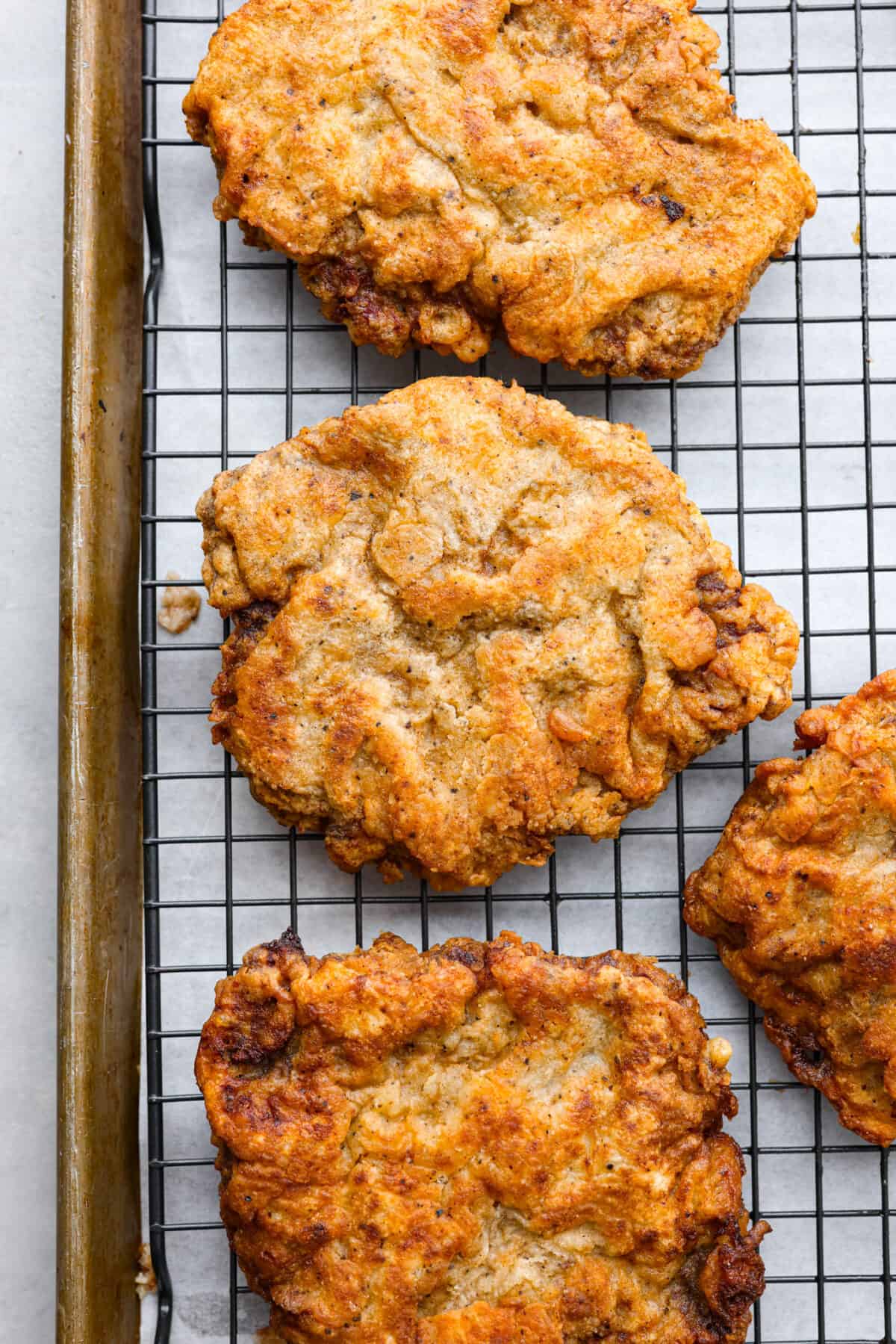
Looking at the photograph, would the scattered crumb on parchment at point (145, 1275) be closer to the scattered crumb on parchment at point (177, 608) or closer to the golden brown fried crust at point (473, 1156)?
the golden brown fried crust at point (473, 1156)

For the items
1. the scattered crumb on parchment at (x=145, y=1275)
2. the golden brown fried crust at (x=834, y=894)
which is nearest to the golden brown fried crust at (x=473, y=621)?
the golden brown fried crust at (x=834, y=894)

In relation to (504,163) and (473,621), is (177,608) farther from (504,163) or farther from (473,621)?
(504,163)

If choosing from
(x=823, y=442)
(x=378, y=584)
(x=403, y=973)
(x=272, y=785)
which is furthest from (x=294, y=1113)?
(x=823, y=442)

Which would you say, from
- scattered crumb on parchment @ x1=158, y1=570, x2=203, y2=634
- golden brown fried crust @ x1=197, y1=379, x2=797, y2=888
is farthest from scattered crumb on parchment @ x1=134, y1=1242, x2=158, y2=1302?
scattered crumb on parchment @ x1=158, y1=570, x2=203, y2=634

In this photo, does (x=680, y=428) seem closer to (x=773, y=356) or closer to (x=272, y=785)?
(x=773, y=356)

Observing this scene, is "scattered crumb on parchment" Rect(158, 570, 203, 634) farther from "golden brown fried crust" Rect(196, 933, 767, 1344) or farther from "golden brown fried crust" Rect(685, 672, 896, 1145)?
"golden brown fried crust" Rect(685, 672, 896, 1145)
